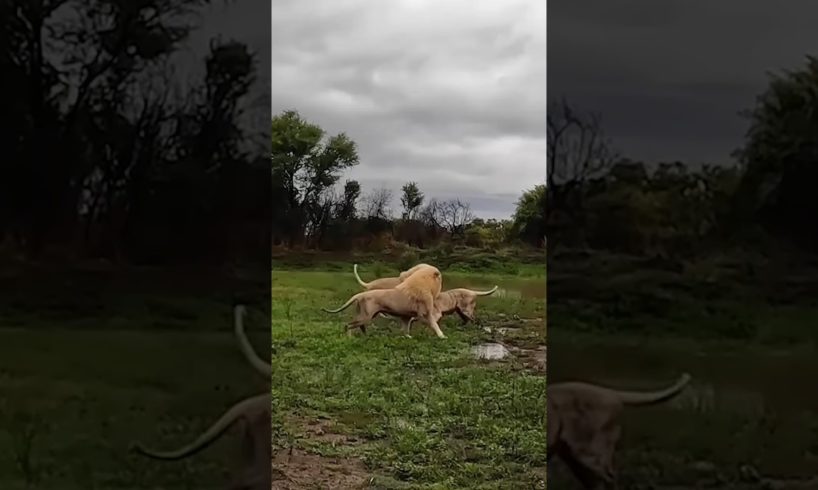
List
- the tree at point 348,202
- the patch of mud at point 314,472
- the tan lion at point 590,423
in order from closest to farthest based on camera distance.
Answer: the tan lion at point 590,423 → the patch of mud at point 314,472 → the tree at point 348,202

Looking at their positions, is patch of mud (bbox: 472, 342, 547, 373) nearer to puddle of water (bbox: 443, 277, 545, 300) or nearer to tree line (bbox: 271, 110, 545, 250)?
puddle of water (bbox: 443, 277, 545, 300)

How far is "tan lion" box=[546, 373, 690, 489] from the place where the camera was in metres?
1.54

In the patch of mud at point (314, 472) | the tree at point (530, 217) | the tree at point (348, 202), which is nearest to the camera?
the patch of mud at point (314, 472)

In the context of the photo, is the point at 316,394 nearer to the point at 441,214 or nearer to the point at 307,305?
the point at 307,305

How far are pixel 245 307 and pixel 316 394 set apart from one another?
1.43 ft

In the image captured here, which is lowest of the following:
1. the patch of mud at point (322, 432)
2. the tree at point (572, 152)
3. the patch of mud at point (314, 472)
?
the patch of mud at point (314, 472)

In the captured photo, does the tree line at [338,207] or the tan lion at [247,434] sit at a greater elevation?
the tree line at [338,207]

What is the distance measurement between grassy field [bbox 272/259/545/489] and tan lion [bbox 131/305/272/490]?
7.5 inches

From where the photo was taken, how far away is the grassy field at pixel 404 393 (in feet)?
5.77

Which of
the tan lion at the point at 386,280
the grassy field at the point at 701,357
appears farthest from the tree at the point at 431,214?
the grassy field at the point at 701,357

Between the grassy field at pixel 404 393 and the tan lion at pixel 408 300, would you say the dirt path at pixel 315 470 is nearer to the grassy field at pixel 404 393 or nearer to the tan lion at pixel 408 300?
the grassy field at pixel 404 393

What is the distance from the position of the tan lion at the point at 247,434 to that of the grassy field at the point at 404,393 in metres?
0.19

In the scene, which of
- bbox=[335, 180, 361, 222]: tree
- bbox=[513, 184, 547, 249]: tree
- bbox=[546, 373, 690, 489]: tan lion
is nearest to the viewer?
bbox=[546, 373, 690, 489]: tan lion

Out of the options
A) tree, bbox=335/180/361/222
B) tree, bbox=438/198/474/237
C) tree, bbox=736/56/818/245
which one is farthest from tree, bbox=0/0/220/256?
tree, bbox=736/56/818/245
